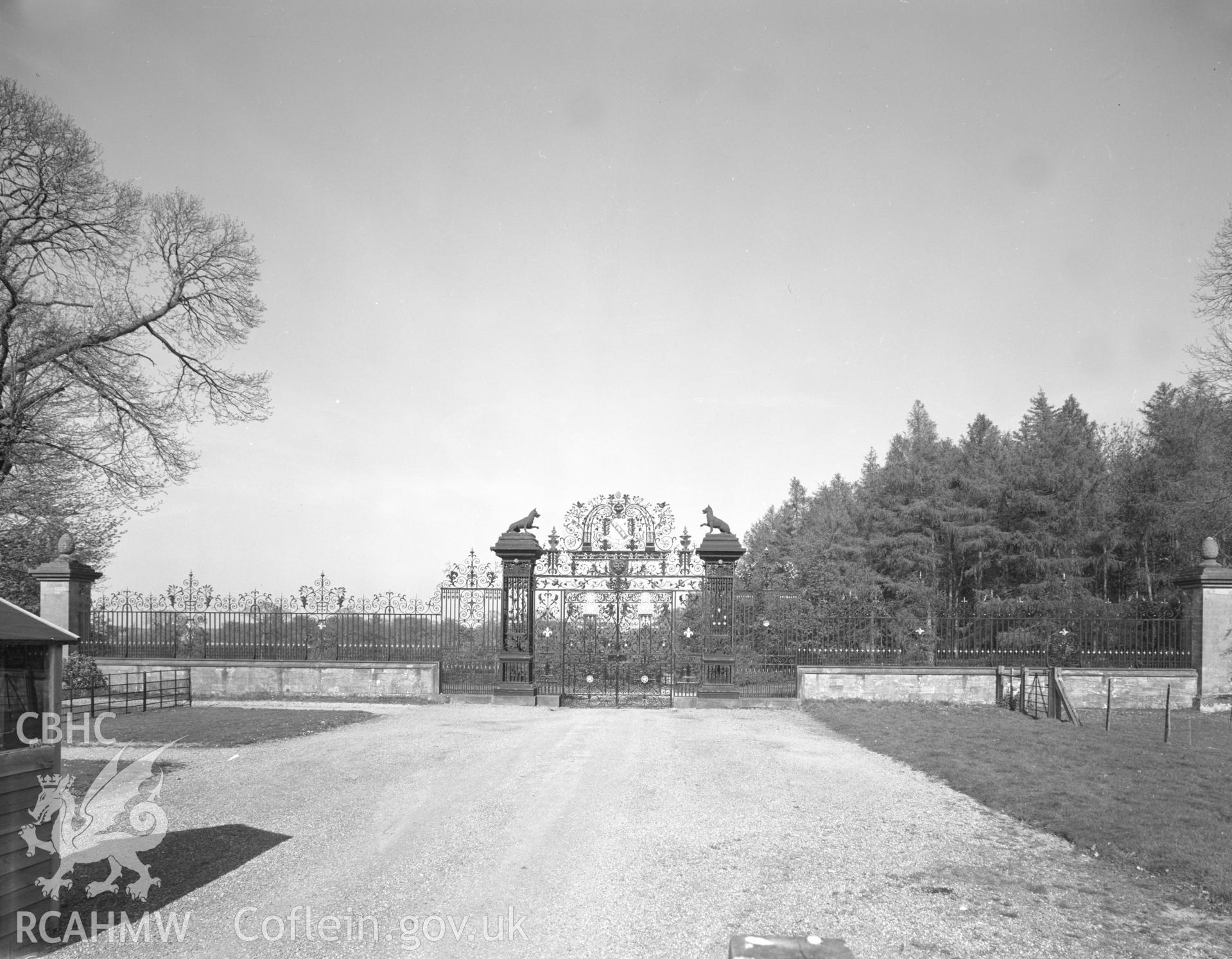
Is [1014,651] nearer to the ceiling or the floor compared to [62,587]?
nearer to the floor

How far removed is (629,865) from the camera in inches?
254

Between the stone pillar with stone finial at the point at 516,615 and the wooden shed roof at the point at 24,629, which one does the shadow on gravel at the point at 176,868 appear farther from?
the stone pillar with stone finial at the point at 516,615

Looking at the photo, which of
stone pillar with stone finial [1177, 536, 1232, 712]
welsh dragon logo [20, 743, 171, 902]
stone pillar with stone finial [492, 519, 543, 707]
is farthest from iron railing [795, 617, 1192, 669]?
welsh dragon logo [20, 743, 171, 902]

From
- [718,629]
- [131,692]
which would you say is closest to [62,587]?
[131,692]

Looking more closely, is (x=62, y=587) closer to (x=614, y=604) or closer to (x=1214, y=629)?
(x=614, y=604)

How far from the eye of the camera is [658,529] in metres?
18.6

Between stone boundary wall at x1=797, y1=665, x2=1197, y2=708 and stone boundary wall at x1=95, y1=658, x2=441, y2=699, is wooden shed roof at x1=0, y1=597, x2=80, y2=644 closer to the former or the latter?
stone boundary wall at x1=95, y1=658, x2=441, y2=699

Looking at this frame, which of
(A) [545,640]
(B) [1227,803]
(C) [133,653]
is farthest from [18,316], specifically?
(B) [1227,803]

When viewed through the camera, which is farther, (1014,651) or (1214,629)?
(1014,651)

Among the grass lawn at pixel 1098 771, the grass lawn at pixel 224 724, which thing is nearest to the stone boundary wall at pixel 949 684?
the grass lawn at pixel 1098 771

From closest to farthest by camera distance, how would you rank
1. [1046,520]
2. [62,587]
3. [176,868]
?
[176,868] → [62,587] → [1046,520]

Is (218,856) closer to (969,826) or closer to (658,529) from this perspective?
(969,826)

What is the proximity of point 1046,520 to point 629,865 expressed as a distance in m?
34.4

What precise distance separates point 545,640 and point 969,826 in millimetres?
12460
